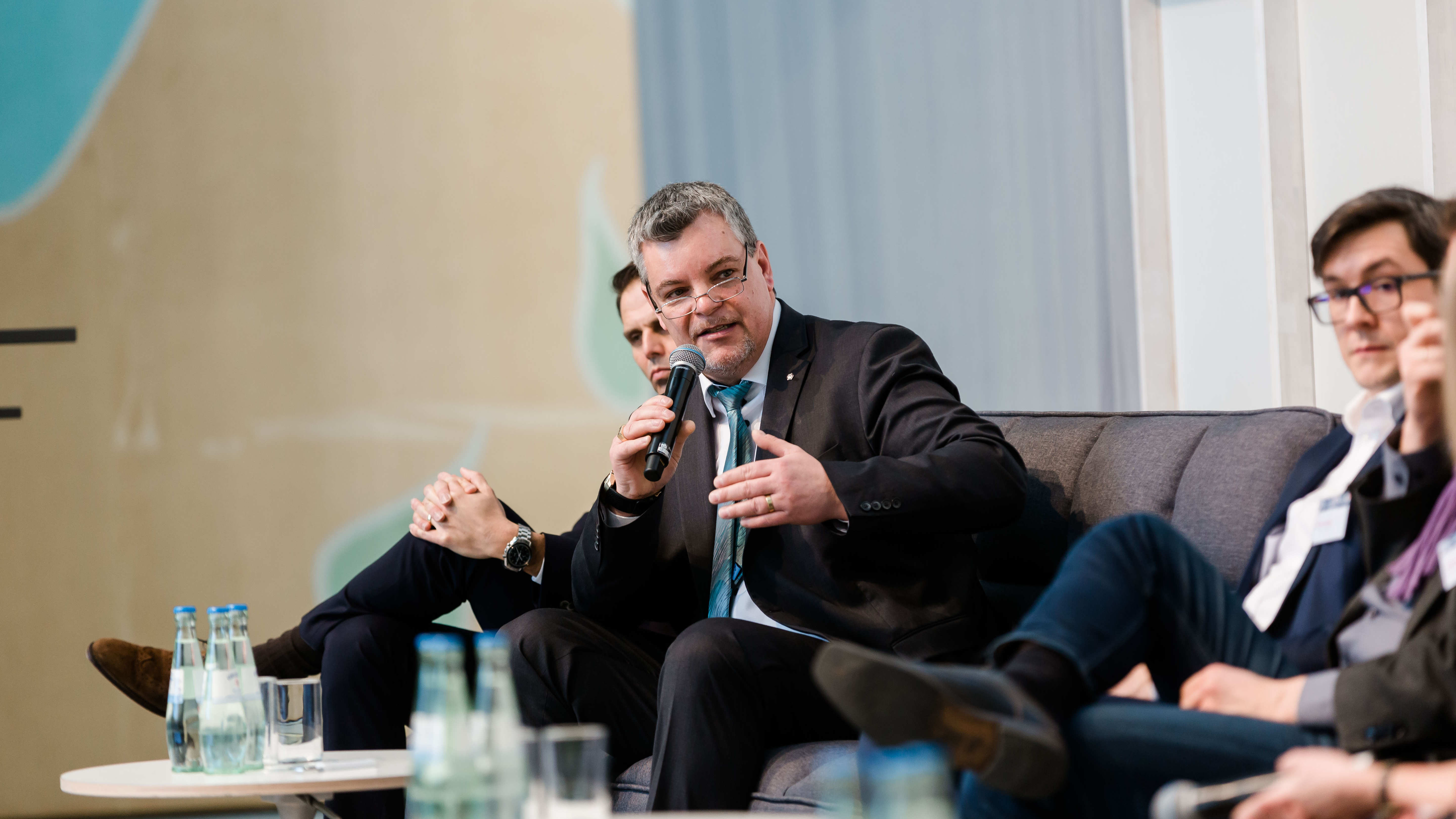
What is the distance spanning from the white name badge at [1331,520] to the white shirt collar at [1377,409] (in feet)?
0.34

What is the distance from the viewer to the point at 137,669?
2.48m

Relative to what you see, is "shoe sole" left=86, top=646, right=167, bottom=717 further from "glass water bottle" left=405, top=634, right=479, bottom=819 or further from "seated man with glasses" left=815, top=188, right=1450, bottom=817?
"seated man with glasses" left=815, top=188, right=1450, bottom=817

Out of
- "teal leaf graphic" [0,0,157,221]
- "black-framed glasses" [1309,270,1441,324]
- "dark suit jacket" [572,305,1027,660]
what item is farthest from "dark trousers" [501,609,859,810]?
"teal leaf graphic" [0,0,157,221]

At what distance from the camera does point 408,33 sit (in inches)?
159

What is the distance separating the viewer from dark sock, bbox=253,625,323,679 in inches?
107

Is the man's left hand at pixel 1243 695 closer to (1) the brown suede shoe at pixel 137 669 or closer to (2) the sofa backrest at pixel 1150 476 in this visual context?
(2) the sofa backrest at pixel 1150 476

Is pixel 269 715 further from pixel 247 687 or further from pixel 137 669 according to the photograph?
pixel 137 669

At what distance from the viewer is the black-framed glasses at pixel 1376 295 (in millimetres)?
1590

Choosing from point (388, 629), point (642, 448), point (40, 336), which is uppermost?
point (40, 336)

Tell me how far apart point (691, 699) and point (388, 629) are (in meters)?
0.89

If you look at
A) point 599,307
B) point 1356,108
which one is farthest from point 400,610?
point 1356,108

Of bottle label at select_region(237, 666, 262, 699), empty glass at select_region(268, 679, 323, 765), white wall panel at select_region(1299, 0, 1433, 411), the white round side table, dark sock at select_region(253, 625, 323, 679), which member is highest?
white wall panel at select_region(1299, 0, 1433, 411)

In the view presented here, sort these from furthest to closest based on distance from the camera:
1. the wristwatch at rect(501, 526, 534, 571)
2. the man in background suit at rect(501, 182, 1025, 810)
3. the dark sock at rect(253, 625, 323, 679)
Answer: the dark sock at rect(253, 625, 323, 679), the wristwatch at rect(501, 526, 534, 571), the man in background suit at rect(501, 182, 1025, 810)

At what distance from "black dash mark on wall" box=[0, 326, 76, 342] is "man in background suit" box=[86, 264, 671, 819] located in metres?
1.76
